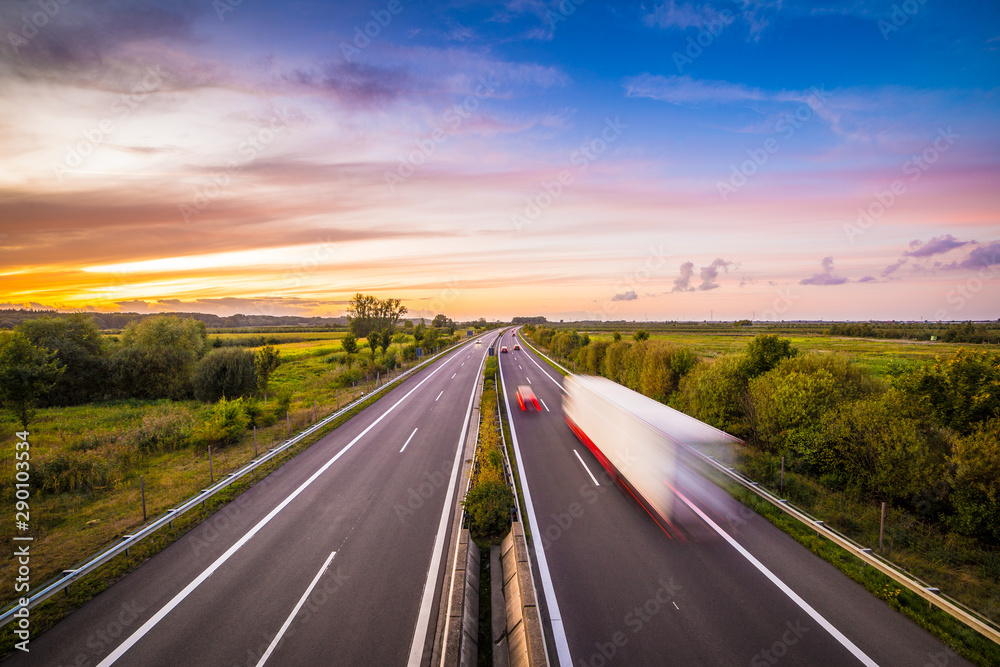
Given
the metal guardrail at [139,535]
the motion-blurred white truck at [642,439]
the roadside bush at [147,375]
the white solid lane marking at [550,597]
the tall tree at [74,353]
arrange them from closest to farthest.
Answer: the white solid lane marking at [550,597], the metal guardrail at [139,535], the motion-blurred white truck at [642,439], the tall tree at [74,353], the roadside bush at [147,375]

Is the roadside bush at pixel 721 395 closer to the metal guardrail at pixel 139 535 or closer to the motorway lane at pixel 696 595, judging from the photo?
the motorway lane at pixel 696 595

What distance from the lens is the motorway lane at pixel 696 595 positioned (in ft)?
21.4

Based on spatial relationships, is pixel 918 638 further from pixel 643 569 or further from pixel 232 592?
pixel 232 592

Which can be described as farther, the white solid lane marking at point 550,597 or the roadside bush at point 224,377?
the roadside bush at point 224,377

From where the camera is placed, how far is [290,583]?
27.3 feet

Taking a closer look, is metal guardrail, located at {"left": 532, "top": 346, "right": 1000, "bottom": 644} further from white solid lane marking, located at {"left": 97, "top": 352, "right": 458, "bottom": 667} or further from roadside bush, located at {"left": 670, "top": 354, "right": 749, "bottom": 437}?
white solid lane marking, located at {"left": 97, "top": 352, "right": 458, "bottom": 667}

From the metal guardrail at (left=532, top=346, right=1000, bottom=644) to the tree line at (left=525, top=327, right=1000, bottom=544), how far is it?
2.40 metres

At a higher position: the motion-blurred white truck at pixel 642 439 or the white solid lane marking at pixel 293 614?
the motion-blurred white truck at pixel 642 439

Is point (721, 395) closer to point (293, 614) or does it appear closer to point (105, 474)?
point (293, 614)

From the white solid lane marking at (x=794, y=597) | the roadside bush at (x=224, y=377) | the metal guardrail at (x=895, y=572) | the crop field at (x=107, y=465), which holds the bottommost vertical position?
the crop field at (x=107, y=465)

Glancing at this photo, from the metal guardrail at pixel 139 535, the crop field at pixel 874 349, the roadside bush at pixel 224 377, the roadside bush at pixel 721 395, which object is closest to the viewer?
the metal guardrail at pixel 139 535

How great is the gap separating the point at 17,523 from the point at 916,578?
21622 millimetres

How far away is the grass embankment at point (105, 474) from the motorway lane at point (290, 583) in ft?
2.92

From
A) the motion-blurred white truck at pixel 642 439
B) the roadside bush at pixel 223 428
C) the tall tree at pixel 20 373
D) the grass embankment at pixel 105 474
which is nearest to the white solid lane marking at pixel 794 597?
the motion-blurred white truck at pixel 642 439
